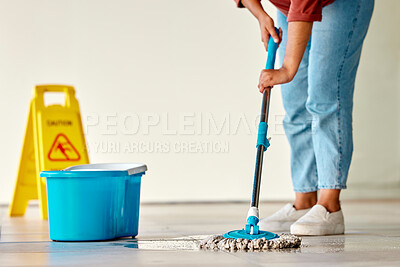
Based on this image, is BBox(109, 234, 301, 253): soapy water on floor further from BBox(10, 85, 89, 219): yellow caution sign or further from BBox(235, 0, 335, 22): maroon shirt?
BBox(10, 85, 89, 219): yellow caution sign

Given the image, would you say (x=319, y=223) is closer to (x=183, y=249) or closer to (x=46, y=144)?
(x=183, y=249)

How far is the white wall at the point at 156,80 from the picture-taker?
3393 mm

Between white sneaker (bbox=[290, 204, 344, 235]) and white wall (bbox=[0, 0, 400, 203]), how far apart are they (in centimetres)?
179

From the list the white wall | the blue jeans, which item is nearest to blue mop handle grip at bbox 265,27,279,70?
the blue jeans

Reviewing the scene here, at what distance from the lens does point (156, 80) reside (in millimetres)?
3502

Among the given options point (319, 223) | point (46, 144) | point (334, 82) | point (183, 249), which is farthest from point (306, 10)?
point (46, 144)

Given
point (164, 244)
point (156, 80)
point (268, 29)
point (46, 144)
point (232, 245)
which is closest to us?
point (232, 245)

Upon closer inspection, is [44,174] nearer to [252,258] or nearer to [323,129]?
[252,258]

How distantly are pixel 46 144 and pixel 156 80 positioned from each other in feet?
3.39

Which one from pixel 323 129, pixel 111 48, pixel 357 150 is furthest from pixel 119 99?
pixel 323 129

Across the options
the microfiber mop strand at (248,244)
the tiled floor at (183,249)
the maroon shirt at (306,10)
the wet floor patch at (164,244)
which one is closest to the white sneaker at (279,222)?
the tiled floor at (183,249)

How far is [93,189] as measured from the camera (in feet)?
5.18

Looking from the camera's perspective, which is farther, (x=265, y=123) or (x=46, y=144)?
(x=46, y=144)

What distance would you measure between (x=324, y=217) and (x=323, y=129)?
259 mm
